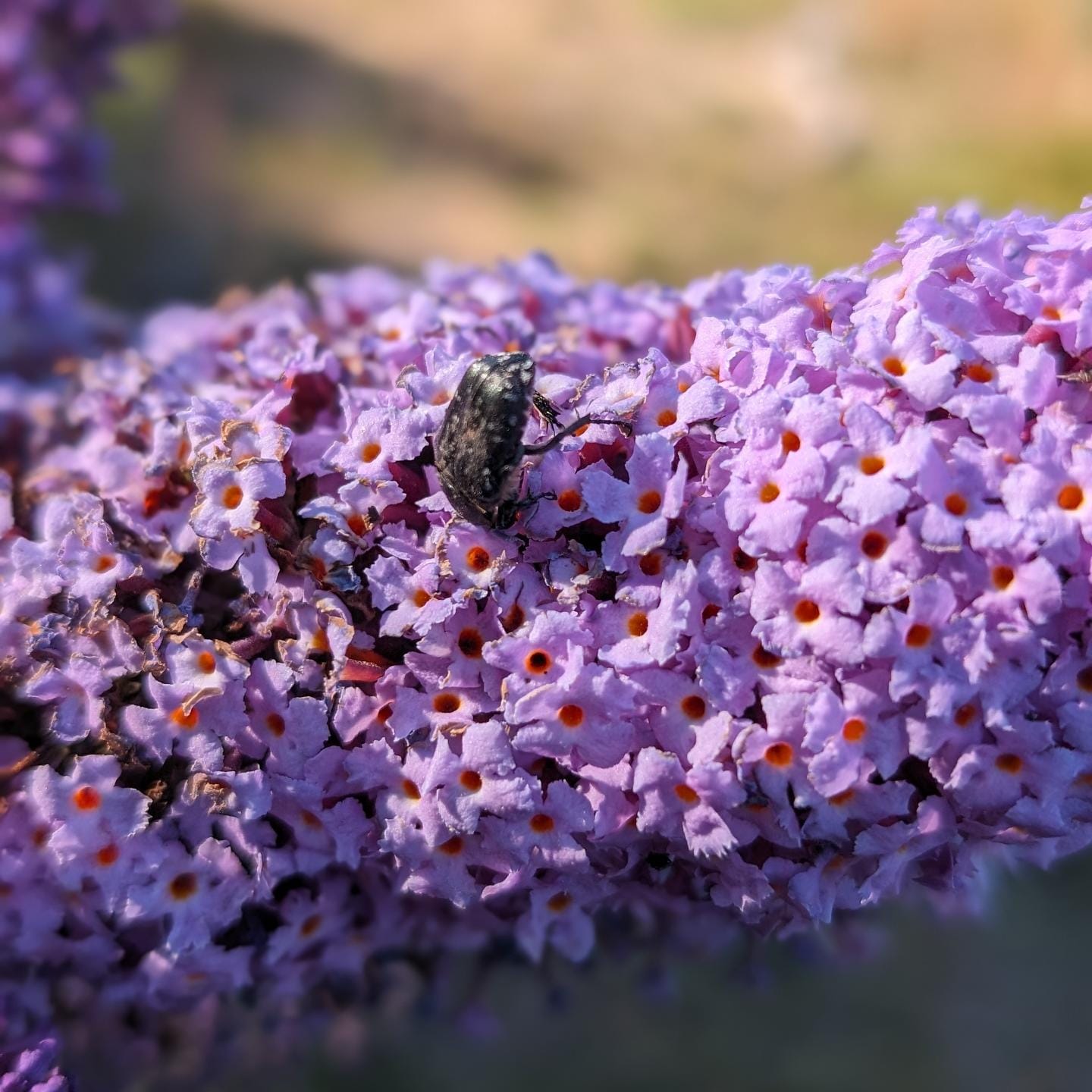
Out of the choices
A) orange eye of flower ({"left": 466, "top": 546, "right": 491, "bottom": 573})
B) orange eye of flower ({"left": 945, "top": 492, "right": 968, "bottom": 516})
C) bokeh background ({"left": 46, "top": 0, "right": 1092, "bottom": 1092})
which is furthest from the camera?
bokeh background ({"left": 46, "top": 0, "right": 1092, "bottom": 1092})

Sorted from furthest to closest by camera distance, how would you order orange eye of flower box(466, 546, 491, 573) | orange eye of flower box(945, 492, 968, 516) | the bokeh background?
1. the bokeh background
2. orange eye of flower box(466, 546, 491, 573)
3. orange eye of flower box(945, 492, 968, 516)

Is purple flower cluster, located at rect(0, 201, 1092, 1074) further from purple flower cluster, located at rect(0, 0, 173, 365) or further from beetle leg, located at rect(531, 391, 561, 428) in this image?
purple flower cluster, located at rect(0, 0, 173, 365)

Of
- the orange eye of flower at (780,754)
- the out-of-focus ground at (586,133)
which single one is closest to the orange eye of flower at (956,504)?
the orange eye of flower at (780,754)

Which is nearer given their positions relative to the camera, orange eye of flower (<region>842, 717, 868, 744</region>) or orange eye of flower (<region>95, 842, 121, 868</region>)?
orange eye of flower (<region>842, 717, 868, 744</region>)

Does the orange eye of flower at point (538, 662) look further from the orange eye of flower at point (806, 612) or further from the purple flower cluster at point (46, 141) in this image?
the purple flower cluster at point (46, 141)

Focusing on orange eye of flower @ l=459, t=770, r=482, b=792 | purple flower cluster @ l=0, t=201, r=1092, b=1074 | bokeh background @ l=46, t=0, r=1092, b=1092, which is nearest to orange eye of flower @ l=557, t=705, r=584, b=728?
purple flower cluster @ l=0, t=201, r=1092, b=1074

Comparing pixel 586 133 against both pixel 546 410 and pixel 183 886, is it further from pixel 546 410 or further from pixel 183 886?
pixel 183 886

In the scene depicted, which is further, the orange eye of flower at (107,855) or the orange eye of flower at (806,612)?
the orange eye of flower at (107,855)
